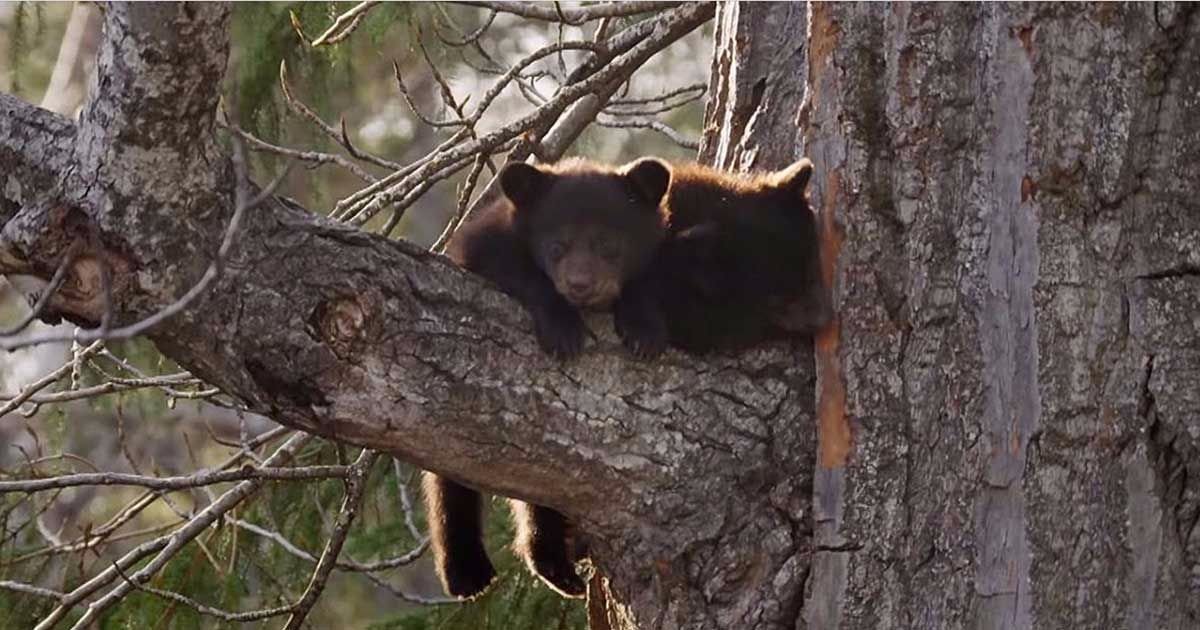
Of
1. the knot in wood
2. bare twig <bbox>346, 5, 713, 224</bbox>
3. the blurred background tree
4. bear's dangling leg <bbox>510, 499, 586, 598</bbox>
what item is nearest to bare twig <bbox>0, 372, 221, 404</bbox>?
the blurred background tree

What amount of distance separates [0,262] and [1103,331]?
2.30 metres

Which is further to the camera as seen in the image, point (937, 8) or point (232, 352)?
point (937, 8)

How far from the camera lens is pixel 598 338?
12.7ft

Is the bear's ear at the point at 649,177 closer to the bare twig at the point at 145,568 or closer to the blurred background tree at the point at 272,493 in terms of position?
the blurred background tree at the point at 272,493

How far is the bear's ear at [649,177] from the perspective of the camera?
470cm

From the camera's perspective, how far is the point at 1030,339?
3582mm

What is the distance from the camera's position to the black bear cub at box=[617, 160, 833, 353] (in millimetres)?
3902

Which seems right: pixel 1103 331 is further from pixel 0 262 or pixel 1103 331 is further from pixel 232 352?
pixel 0 262

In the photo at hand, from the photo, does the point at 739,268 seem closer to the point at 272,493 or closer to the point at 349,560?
the point at 349,560

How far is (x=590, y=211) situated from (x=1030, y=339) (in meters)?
1.64

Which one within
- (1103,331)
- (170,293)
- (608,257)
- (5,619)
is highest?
(608,257)

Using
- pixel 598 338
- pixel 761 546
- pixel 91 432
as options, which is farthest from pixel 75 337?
pixel 91 432

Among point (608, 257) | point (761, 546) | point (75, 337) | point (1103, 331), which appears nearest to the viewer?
point (75, 337)

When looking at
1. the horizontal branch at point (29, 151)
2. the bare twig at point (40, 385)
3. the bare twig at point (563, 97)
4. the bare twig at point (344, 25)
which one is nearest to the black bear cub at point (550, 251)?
the bare twig at point (563, 97)
